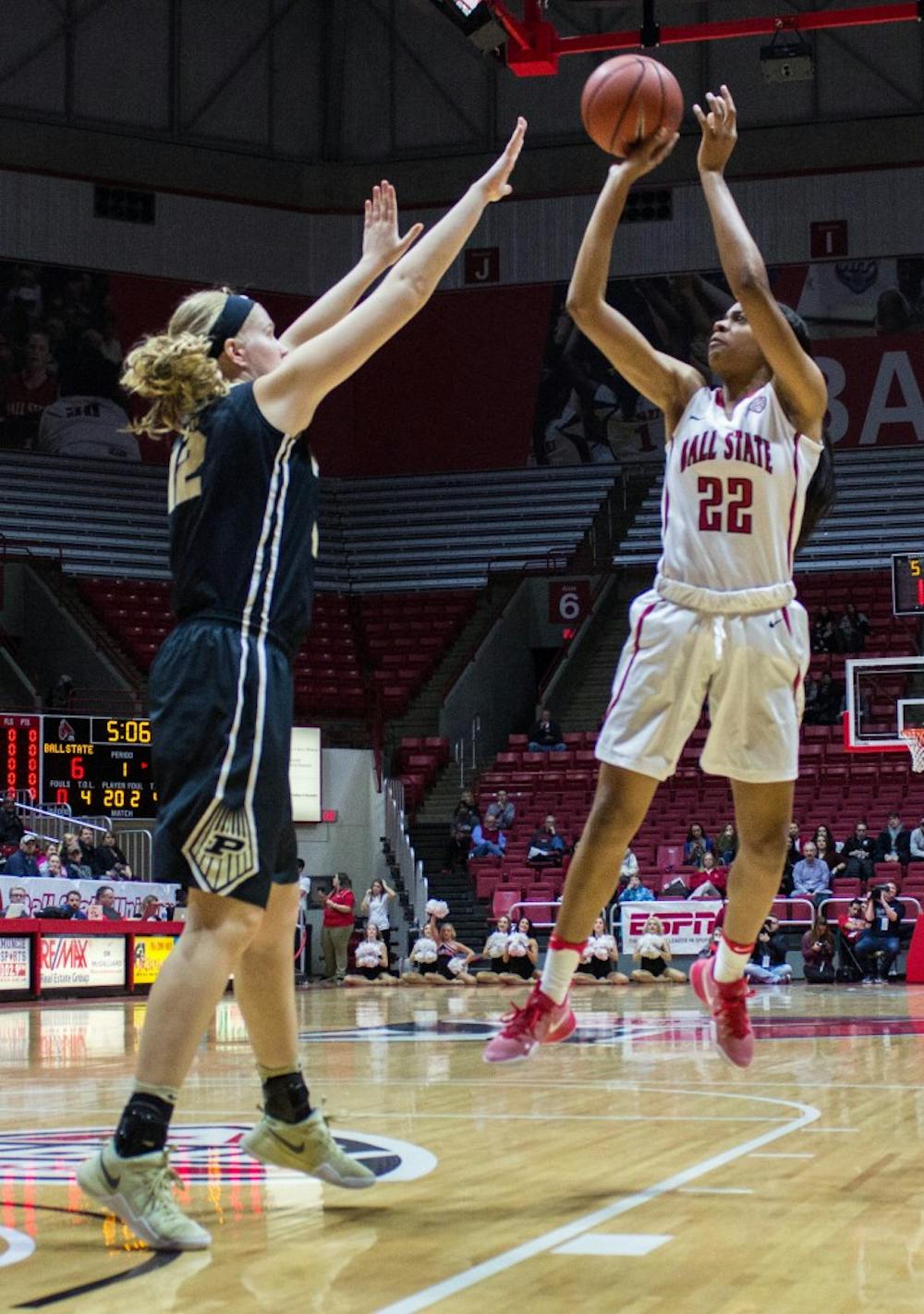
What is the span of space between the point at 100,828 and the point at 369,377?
47.3 ft

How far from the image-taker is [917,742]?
70.8ft

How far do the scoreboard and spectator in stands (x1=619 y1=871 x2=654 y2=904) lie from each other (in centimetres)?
640

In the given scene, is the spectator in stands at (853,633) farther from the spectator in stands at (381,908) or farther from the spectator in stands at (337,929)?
the spectator in stands at (337,929)

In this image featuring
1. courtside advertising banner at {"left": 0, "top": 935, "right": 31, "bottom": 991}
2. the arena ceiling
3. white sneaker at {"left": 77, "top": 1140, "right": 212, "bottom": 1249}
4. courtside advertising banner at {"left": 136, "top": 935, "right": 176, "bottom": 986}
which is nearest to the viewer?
white sneaker at {"left": 77, "top": 1140, "right": 212, "bottom": 1249}

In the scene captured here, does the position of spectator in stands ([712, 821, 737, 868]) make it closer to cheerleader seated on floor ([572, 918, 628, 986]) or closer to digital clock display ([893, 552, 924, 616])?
cheerleader seated on floor ([572, 918, 628, 986])

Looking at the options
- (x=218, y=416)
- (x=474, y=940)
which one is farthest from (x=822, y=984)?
(x=218, y=416)

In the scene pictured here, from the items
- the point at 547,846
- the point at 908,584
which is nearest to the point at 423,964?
the point at 547,846

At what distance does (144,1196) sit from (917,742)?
18863mm

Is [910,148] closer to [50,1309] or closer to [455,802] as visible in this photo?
[455,802]

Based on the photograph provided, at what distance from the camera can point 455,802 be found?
29.2 metres

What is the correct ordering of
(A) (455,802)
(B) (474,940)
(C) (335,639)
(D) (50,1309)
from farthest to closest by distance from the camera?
(C) (335,639) < (A) (455,802) < (B) (474,940) < (D) (50,1309)

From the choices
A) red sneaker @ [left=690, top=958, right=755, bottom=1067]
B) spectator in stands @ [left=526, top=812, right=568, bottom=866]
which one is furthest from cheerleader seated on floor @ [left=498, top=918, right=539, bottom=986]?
red sneaker @ [left=690, top=958, right=755, bottom=1067]

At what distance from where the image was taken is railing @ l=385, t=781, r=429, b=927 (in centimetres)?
2647

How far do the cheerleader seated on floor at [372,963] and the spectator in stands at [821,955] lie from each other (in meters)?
5.18
